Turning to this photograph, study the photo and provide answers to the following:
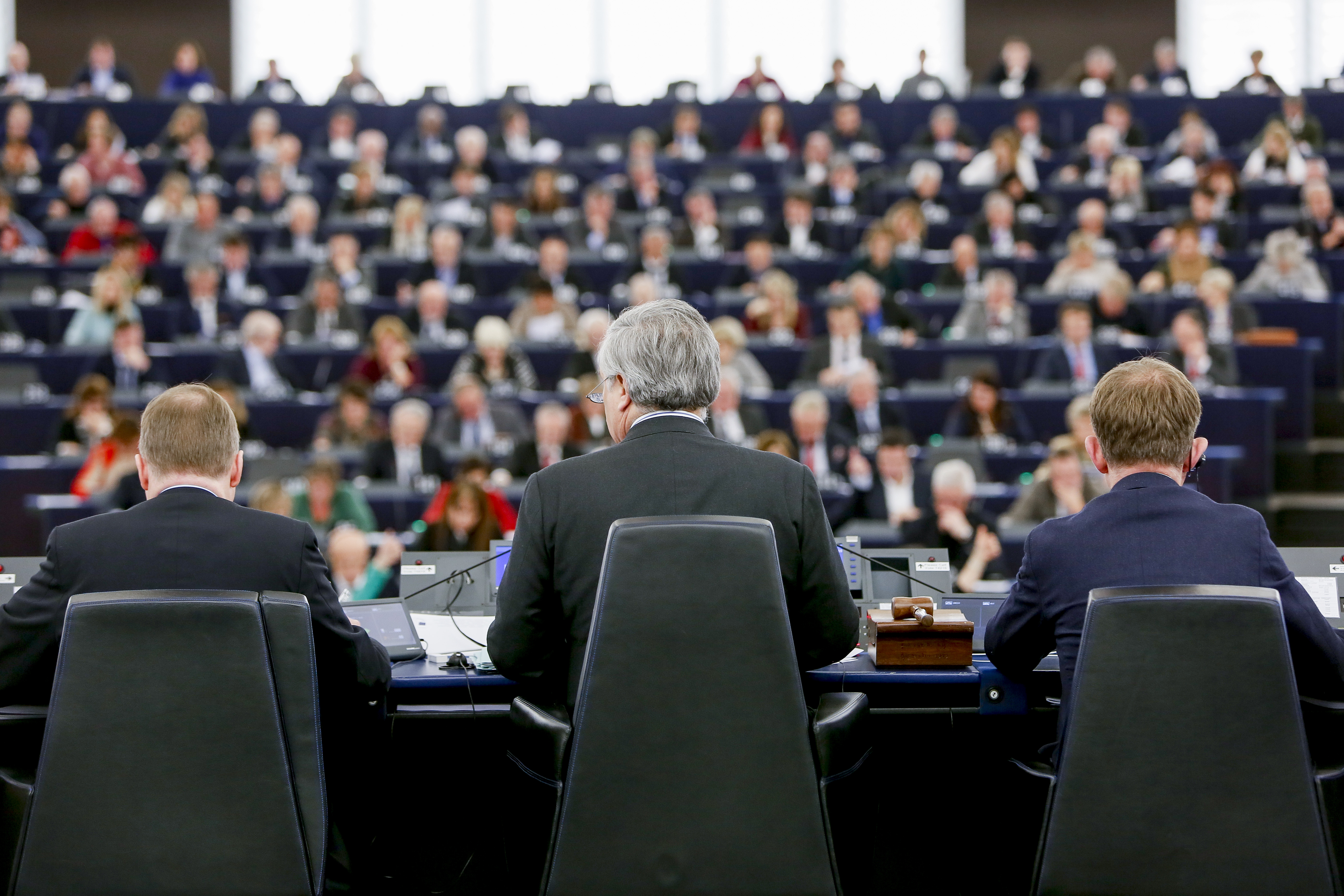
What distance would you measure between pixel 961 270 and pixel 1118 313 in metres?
1.09

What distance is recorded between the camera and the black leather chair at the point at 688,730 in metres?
1.92

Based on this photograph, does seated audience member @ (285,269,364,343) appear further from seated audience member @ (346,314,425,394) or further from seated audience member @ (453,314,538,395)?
seated audience member @ (453,314,538,395)

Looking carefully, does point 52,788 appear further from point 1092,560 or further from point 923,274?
point 923,274

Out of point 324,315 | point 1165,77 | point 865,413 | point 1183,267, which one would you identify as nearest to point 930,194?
point 1183,267

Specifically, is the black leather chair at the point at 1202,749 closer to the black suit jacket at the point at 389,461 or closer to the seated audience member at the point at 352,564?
the seated audience member at the point at 352,564

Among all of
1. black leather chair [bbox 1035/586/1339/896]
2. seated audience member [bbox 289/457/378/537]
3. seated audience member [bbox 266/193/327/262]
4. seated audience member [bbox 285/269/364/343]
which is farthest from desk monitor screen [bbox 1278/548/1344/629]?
seated audience member [bbox 266/193/327/262]

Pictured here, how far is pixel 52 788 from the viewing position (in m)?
1.95

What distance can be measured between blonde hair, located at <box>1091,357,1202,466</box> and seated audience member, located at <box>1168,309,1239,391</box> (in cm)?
486

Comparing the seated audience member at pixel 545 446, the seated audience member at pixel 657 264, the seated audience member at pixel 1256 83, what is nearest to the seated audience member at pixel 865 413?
the seated audience member at pixel 545 446

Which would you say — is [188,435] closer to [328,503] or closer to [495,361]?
[328,503]

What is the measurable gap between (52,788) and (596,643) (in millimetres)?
804

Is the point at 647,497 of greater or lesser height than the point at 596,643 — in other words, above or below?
above

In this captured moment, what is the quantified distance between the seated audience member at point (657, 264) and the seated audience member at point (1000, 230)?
2014mm

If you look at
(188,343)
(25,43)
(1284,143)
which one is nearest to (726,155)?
(1284,143)
